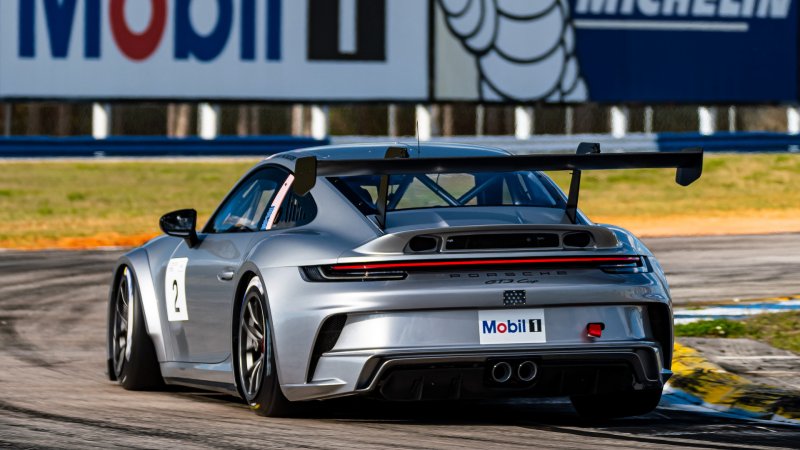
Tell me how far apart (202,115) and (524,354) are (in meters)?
26.7

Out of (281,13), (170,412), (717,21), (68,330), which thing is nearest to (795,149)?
(717,21)

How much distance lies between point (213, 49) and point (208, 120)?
4.41 ft

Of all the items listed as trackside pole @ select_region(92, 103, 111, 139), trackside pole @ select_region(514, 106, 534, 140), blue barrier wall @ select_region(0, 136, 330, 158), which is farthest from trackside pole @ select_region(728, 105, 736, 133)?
trackside pole @ select_region(92, 103, 111, 139)

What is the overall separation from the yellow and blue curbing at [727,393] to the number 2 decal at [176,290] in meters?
2.56

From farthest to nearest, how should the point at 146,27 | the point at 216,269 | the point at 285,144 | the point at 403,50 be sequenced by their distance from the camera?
the point at 403,50 < the point at 146,27 < the point at 285,144 < the point at 216,269

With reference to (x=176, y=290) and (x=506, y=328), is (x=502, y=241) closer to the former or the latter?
(x=506, y=328)

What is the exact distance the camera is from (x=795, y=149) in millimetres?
35188

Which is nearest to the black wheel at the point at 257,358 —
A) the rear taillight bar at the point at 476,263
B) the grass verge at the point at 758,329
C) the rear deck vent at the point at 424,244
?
the rear taillight bar at the point at 476,263

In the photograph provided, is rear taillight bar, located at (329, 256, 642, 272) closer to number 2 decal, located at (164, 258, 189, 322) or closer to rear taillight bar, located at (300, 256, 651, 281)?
rear taillight bar, located at (300, 256, 651, 281)

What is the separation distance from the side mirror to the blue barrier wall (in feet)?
72.6

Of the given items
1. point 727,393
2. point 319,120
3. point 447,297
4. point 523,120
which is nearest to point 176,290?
point 447,297

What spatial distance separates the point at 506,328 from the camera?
7469 millimetres

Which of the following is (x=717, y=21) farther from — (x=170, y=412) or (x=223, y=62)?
(x=170, y=412)

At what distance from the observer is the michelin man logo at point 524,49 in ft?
117
